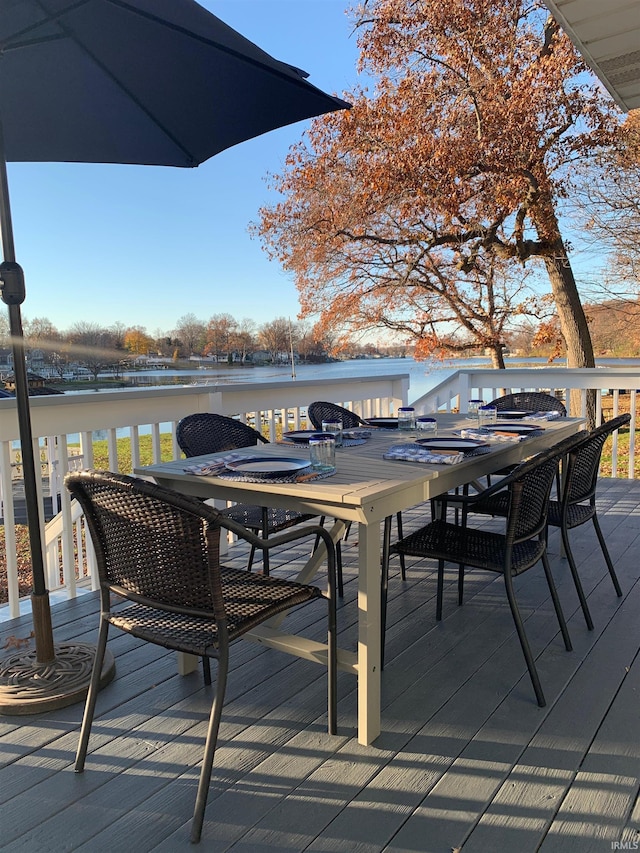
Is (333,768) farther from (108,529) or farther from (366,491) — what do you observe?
(108,529)

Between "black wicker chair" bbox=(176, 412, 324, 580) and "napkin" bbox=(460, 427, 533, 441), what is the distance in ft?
2.91

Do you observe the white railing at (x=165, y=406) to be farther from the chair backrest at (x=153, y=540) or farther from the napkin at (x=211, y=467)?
the chair backrest at (x=153, y=540)

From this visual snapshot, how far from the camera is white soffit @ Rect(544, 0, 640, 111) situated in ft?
9.86

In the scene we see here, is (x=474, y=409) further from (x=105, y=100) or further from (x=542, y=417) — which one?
(x=105, y=100)

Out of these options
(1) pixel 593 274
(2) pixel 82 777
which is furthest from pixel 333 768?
(1) pixel 593 274

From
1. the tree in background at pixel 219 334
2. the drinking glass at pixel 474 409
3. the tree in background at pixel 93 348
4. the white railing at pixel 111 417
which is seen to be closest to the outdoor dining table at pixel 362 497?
the white railing at pixel 111 417

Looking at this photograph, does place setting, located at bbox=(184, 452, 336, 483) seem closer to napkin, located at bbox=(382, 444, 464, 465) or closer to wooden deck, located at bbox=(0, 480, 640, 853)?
napkin, located at bbox=(382, 444, 464, 465)

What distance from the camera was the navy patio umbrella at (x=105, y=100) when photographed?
1.91 metres

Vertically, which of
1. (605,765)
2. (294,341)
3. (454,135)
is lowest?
(605,765)

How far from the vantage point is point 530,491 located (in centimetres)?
221

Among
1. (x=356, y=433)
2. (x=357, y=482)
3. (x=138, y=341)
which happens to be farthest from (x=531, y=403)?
(x=138, y=341)

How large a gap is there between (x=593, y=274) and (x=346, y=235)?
14.8 feet

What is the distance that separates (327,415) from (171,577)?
2.33 metres

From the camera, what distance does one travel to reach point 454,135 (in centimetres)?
904
